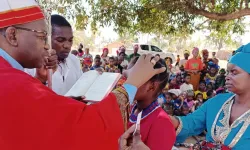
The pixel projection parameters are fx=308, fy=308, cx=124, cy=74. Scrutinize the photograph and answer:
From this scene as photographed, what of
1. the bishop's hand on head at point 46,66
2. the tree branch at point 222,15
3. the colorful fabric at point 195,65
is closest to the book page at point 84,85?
the bishop's hand on head at point 46,66

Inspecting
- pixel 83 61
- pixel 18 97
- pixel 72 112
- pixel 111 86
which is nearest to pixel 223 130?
pixel 111 86

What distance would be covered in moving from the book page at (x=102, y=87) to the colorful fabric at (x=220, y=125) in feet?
2.94

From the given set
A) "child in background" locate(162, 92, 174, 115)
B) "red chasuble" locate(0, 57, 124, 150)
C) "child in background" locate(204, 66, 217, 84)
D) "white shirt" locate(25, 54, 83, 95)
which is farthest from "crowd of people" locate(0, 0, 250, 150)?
"child in background" locate(204, 66, 217, 84)

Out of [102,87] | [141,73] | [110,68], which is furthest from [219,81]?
[141,73]

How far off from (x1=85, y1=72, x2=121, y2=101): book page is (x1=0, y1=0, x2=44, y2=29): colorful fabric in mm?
537

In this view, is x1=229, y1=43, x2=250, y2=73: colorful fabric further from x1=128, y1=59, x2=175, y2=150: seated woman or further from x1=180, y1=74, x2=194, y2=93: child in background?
x1=180, y1=74, x2=194, y2=93: child in background

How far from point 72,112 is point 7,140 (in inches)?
10.4

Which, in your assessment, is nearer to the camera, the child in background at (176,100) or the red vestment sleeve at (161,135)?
the red vestment sleeve at (161,135)

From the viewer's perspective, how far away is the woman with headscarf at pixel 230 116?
222cm

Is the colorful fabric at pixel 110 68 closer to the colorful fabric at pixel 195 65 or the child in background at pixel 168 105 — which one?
the colorful fabric at pixel 195 65

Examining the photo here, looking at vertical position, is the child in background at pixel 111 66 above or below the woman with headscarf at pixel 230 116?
below

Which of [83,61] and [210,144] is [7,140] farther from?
[83,61]

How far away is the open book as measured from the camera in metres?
1.73

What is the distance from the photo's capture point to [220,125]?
2.33m
